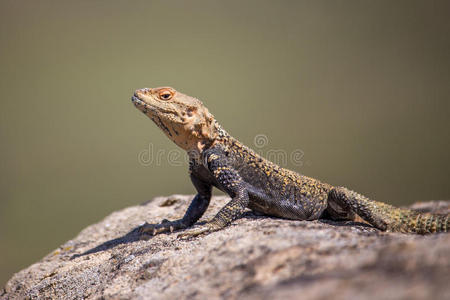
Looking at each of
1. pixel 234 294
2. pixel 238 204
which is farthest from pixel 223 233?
pixel 234 294

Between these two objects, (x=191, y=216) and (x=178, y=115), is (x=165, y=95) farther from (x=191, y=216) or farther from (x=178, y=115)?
(x=191, y=216)

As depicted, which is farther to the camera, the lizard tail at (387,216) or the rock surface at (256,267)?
the lizard tail at (387,216)

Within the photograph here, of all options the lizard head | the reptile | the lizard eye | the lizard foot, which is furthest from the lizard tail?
the lizard eye

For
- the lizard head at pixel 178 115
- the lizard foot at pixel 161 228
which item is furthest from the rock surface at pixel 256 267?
the lizard head at pixel 178 115

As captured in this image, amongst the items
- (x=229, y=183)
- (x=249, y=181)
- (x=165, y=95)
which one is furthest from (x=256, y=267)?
(x=165, y=95)

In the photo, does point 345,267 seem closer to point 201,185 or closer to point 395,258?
point 395,258

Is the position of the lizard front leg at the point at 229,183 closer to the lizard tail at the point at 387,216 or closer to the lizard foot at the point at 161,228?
the lizard foot at the point at 161,228
